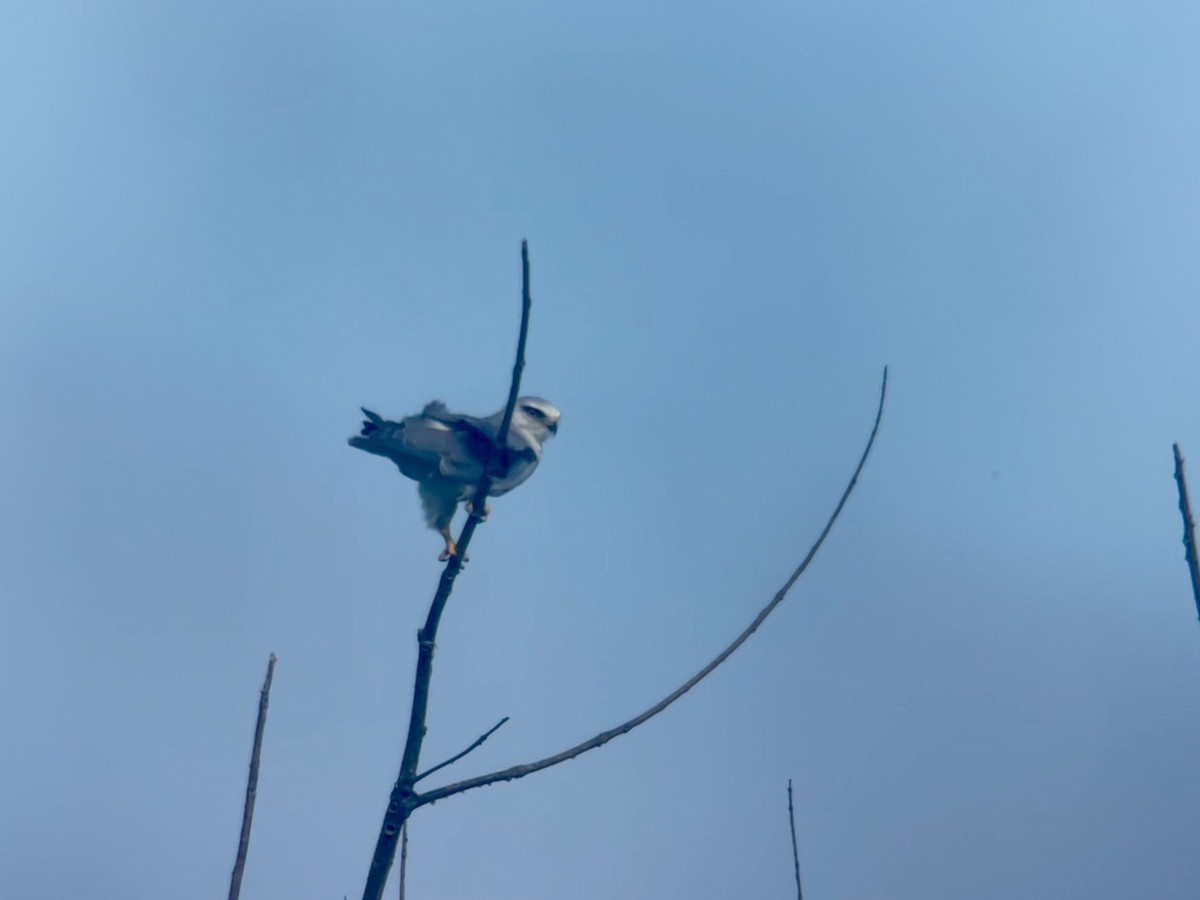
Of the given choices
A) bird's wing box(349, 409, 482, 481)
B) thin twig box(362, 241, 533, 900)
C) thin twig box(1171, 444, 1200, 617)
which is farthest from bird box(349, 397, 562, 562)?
thin twig box(1171, 444, 1200, 617)

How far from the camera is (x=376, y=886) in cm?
291

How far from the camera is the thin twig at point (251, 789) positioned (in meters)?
3.11

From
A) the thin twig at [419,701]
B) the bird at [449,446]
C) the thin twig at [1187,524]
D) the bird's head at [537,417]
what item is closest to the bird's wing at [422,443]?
the bird at [449,446]

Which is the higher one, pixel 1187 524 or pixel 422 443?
pixel 422 443

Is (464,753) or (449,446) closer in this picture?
(464,753)

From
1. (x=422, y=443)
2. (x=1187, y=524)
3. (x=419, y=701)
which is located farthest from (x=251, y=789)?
(x=1187, y=524)

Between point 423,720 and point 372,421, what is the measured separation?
258 cm

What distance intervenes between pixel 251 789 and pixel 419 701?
0.64 metres

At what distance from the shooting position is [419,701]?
10.4ft

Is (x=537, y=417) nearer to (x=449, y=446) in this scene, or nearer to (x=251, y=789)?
(x=449, y=446)

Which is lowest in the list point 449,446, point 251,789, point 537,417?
point 251,789

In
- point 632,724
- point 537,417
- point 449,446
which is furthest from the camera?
point 537,417

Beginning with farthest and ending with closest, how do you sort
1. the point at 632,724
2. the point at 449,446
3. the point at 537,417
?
the point at 537,417 → the point at 449,446 → the point at 632,724

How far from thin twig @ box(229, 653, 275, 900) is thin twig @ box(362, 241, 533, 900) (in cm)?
45
